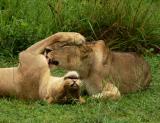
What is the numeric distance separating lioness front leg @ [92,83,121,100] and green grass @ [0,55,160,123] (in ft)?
0.24

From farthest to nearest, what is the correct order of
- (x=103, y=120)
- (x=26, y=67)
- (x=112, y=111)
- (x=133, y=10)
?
(x=133, y=10) → (x=26, y=67) → (x=112, y=111) → (x=103, y=120)

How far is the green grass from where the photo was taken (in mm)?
5523

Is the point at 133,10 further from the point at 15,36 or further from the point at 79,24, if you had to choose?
the point at 15,36

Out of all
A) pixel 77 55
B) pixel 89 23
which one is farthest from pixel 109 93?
A: pixel 89 23

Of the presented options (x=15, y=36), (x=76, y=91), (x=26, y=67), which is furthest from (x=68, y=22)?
(x=76, y=91)

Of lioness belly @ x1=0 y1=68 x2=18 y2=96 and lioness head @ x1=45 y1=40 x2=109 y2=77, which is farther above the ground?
lioness head @ x1=45 y1=40 x2=109 y2=77

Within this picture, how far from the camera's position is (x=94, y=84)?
650 cm

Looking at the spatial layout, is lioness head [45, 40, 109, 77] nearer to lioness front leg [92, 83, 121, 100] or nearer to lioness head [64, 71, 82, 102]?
lioness front leg [92, 83, 121, 100]

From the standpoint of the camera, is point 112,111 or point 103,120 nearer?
point 103,120

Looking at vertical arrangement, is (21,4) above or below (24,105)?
above

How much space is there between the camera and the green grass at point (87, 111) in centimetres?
552

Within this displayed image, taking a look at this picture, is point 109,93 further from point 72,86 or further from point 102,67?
point 72,86

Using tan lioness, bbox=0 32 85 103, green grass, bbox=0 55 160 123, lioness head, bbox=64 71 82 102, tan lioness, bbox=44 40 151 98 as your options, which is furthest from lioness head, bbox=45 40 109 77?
lioness head, bbox=64 71 82 102

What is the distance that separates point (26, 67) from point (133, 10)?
9.82 ft
